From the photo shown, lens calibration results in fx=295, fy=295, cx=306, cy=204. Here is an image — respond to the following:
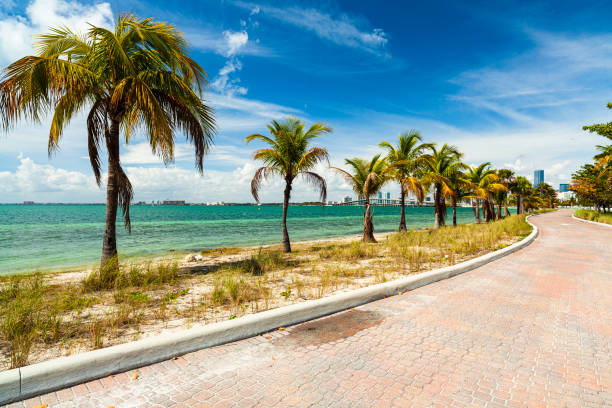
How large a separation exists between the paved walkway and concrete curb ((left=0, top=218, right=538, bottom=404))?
0.33ft

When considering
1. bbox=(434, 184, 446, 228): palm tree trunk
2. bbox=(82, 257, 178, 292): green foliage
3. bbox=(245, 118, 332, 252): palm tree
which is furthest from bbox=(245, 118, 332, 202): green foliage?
bbox=(434, 184, 446, 228): palm tree trunk

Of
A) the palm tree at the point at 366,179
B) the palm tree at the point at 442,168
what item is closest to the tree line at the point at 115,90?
the palm tree at the point at 366,179

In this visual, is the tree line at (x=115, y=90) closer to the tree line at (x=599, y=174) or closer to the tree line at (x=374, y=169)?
the tree line at (x=374, y=169)

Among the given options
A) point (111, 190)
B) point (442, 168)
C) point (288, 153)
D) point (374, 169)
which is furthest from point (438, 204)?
point (111, 190)

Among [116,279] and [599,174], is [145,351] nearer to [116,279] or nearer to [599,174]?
[116,279]

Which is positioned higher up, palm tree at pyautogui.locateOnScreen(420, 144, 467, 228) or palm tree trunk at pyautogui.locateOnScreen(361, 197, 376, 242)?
palm tree at pyautogui.locateOnScreen(420, 144, 467, 228)

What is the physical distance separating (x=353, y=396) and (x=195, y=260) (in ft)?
34.8

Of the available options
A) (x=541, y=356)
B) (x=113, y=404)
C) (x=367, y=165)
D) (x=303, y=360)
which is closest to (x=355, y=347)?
(x=303, y=360)

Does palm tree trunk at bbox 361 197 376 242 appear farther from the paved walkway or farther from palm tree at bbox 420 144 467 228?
the paved walkway

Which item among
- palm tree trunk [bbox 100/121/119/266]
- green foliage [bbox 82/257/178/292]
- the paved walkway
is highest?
palm tree trunk [bbox 100/121/119/266]

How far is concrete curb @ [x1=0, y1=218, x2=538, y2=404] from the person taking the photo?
265 centimetres

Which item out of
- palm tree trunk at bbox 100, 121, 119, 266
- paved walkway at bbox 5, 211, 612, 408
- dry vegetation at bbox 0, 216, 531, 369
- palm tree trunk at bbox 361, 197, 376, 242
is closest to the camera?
paved walkway at bbox 5, 211, 612, 408

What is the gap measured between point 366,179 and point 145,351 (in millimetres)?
14787

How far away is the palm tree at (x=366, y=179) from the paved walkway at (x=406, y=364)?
37.3ft
